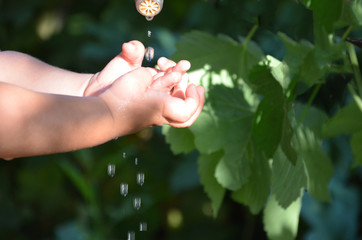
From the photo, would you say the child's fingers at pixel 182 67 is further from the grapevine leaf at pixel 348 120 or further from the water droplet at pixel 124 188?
the water droplet at pixel 124 188

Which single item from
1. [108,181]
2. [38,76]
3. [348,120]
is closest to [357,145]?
[348,120]

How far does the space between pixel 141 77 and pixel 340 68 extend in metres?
0.29

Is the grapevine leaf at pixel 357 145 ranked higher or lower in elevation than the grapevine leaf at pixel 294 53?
lower

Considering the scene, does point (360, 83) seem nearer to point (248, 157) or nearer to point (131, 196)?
point (248, 157)

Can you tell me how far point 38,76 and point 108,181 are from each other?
143 cm

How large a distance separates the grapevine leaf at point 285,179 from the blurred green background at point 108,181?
80cm

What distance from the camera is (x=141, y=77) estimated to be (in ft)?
2.50

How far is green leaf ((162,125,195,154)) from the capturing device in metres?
1.04

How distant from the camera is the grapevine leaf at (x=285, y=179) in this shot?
916mm

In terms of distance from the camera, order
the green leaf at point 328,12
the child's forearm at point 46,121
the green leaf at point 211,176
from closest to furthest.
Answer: the child's forearm at point 46,121 → the green leaf at point 328,12 → the green leaf at point 211,176

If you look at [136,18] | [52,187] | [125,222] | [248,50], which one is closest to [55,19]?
[136,18]

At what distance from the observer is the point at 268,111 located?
874 mm

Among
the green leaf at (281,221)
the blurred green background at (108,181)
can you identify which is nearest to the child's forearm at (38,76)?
the green leaf at (281,221)

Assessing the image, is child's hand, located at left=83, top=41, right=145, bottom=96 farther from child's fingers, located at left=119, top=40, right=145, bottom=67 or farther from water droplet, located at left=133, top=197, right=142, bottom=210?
water droplet, located at left=133, top=197, right=142, bottom=210
